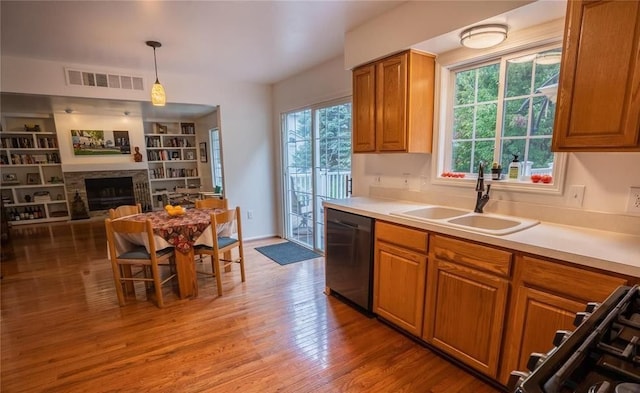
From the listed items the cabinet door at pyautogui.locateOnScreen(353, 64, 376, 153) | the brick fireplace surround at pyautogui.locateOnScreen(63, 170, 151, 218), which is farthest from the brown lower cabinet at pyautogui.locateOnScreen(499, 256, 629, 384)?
the brick fireplace surround at pyautogui.locateOnScreen(63, 170, 151, 218)

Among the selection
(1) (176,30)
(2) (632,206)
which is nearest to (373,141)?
(2) (632,206)

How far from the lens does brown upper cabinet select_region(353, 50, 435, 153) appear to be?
92.1 inches

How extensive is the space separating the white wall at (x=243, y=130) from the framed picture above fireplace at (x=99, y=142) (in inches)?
142

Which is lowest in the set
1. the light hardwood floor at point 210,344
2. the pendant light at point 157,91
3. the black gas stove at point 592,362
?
the light hardwood floor at point 210,344

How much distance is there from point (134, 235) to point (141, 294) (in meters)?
0.68

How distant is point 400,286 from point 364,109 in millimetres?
1553

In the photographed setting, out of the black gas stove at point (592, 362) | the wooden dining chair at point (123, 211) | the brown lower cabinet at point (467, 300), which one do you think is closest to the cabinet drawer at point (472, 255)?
the brown lower cabinet at point (467, 300)

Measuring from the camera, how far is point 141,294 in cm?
304

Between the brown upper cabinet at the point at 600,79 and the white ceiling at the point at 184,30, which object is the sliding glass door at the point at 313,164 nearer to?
the white ceiling at the point at 184,30

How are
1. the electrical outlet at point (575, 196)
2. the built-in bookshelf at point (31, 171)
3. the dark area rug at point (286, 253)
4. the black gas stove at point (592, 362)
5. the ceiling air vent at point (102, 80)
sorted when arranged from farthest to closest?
the built-in bookshelf at point (31, 171)
the dark area rug at point (286, 253)
the ceiling air vent at point (102, 80)
the electrical outlet at point (575, 196)
the black gas stove at point (592, 362)

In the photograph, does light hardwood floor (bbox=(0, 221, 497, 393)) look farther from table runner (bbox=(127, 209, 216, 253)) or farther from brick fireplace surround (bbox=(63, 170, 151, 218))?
brick fireplace surround (bbox=(63, 170, 151, 218))

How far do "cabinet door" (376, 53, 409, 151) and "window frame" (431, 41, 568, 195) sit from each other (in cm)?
34

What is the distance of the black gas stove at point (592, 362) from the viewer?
24.6 inches

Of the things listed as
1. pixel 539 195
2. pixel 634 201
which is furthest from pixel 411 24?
pixel 634 201
